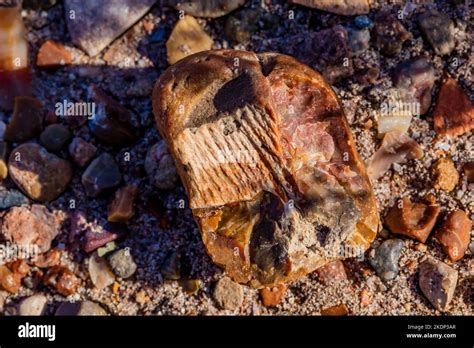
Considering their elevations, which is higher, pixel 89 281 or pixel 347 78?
pixel 347 78

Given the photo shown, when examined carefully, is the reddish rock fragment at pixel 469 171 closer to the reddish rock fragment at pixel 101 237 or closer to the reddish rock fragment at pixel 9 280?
the reddish rock fragment at pixel 101 237

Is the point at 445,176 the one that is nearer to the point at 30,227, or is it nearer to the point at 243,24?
the point at 243,24

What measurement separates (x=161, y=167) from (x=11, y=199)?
105 centimetres

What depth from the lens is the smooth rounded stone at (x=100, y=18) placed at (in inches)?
176

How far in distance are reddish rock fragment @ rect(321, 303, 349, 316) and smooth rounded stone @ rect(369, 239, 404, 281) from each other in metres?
0.32

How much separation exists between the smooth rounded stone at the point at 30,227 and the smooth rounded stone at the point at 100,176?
0.34 meters

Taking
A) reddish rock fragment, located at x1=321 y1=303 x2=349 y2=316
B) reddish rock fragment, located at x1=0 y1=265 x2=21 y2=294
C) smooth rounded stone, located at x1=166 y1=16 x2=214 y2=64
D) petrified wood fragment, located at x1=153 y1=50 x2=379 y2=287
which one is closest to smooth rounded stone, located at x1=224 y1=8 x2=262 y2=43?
smooth rounded stone, located at x1=166 y1=16 x2=214 y2=64

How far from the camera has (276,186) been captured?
3.67 metres

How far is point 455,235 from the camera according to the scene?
13.3 ft

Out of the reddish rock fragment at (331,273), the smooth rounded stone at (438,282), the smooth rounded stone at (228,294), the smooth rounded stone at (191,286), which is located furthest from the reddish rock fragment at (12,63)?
the smooth rounded stone at (438,282)
